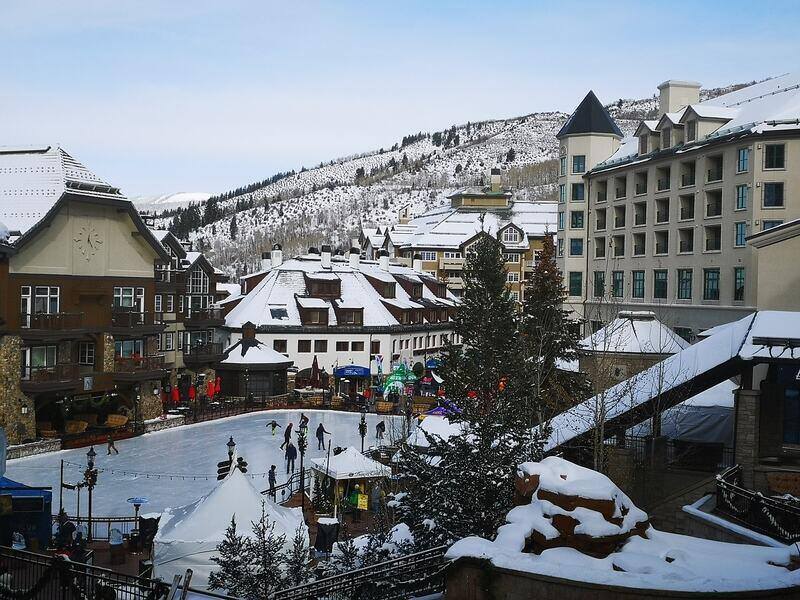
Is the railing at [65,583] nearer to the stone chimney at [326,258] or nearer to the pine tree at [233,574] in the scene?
the pine tree at [233,574]

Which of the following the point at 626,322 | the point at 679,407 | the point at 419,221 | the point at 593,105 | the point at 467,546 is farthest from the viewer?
the point at 419,221

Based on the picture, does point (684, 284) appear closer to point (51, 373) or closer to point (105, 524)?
point (51, 373)

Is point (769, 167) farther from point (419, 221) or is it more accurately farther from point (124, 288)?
point (419, 221)

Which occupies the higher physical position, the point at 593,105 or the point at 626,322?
the point at 593,105

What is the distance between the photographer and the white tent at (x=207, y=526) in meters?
16.2

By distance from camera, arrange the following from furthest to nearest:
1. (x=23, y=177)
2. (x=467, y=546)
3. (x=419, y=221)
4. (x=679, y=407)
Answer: (x=419, y=221)
(x=23, y=177)
(x=679, y=407)
(x=467, y=546)

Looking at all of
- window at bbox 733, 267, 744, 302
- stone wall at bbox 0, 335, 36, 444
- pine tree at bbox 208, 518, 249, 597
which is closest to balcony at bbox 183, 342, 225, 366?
stone wall at bbox 0, 335, 36, 444

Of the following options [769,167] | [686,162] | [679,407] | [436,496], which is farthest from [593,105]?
[436,496]

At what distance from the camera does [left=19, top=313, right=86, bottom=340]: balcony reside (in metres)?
34.3

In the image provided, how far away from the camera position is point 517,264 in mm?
90375

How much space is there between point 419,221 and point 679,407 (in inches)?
3613

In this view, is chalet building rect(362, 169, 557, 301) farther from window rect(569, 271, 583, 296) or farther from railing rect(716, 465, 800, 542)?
railing rect(716, 465, 800, 542)

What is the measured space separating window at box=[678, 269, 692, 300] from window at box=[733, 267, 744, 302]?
3630 mm

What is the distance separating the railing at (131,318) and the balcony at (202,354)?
16.4 ft
